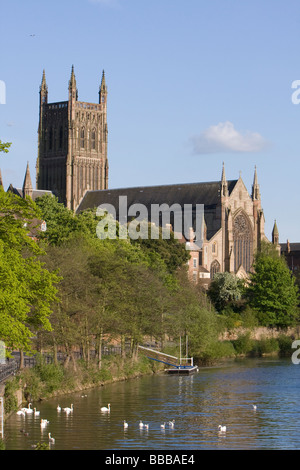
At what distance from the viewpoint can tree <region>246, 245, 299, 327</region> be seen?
103375 millimetres

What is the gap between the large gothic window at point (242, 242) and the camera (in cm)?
14875

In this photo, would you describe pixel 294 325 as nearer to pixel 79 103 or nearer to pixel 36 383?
pixel 36 383

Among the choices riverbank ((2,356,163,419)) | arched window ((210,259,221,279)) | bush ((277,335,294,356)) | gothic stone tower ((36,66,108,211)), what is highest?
gothic stone tower ((36,66,108,211))

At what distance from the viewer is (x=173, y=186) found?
153000 millimetres

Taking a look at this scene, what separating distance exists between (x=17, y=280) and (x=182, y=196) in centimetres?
11162

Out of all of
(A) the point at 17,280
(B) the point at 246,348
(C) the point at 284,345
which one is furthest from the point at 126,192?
(A) the point at 17,280

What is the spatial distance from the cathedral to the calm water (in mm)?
66202

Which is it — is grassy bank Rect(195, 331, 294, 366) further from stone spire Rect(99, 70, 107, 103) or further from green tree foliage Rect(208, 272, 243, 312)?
stone spire Rect(99, 70, 107, 103)

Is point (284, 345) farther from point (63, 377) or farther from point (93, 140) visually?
point (93, 140)

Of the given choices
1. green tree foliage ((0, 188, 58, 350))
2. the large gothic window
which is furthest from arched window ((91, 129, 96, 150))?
green tree foliage ((0, 188, 58, 350))

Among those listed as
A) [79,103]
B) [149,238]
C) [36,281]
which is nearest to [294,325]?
[149,238]

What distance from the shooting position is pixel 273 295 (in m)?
106

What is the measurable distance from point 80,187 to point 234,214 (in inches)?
1315
